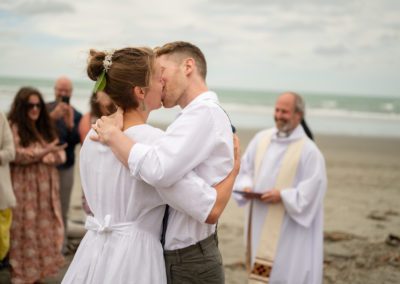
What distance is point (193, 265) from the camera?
2912 mm

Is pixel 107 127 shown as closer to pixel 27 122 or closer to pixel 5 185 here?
pixel 5 185

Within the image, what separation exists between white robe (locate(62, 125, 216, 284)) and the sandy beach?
11.6 ft

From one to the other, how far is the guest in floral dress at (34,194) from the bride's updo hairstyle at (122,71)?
3.36m

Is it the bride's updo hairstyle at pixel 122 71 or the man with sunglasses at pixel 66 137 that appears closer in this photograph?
the bride's updo hairstyle at pixel 122 71

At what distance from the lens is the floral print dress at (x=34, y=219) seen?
5.82m

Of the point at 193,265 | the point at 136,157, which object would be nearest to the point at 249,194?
the point at 193,265

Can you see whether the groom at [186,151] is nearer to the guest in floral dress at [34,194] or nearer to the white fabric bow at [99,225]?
the white fabric bow at [99,225]

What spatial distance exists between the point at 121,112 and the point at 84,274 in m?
0.79

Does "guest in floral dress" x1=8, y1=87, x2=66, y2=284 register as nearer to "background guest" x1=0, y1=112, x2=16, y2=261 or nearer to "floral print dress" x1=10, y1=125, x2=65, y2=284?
"floral print dress" x1=10, y1=125, x2=65, y2=284

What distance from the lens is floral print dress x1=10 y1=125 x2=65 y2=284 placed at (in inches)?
229

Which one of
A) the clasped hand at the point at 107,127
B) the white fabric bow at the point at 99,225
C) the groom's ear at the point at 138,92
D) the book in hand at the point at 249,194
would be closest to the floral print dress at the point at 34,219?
the book in hand at the point at 249,194

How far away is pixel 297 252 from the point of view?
208 inches

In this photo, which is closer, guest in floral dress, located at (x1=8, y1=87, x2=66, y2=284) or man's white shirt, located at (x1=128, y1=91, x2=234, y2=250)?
man's white shirt, located at (x1=128, y1=91, x2=234, y2=250)

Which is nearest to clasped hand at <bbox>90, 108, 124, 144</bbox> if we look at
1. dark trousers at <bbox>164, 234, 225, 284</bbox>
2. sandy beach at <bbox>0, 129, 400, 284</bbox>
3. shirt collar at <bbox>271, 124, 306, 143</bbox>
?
dark trousers at <bbox>164, 234, 225, 284</bbox>
